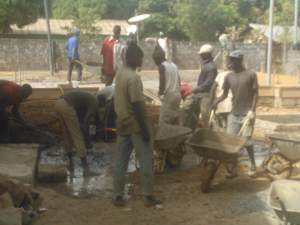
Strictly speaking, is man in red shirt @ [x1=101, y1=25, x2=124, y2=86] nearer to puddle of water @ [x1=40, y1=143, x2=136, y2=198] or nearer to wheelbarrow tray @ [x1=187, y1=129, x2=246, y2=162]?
puddle of water @ [x1=40, y1=143, x2=136, y2=198]

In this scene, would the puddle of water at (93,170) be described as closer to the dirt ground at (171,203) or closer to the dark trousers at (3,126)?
the dirt ground at (171,203)

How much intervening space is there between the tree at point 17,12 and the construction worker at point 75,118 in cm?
2794

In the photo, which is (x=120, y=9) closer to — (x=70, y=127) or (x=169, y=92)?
(x=169, y=92)

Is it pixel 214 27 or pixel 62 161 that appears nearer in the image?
pixel 62 161

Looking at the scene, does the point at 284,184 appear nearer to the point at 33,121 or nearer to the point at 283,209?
the point at 283,209

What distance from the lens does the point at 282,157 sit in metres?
8.16

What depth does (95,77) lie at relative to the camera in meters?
24.9

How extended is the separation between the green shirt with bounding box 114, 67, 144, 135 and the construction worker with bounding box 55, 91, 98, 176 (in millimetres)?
1628

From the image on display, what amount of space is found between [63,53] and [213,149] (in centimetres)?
2336

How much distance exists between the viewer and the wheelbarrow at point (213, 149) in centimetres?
754

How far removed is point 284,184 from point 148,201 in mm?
1853

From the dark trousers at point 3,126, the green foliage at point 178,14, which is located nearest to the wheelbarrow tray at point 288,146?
the dark trousers at point 3,126

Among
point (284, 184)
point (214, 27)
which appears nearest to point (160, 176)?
point (284, 184)

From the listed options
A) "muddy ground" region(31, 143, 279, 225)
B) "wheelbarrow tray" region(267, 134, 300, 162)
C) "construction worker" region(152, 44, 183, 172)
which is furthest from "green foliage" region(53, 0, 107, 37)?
"wheelbarrow tray" region(267, 134, 300, 162)
